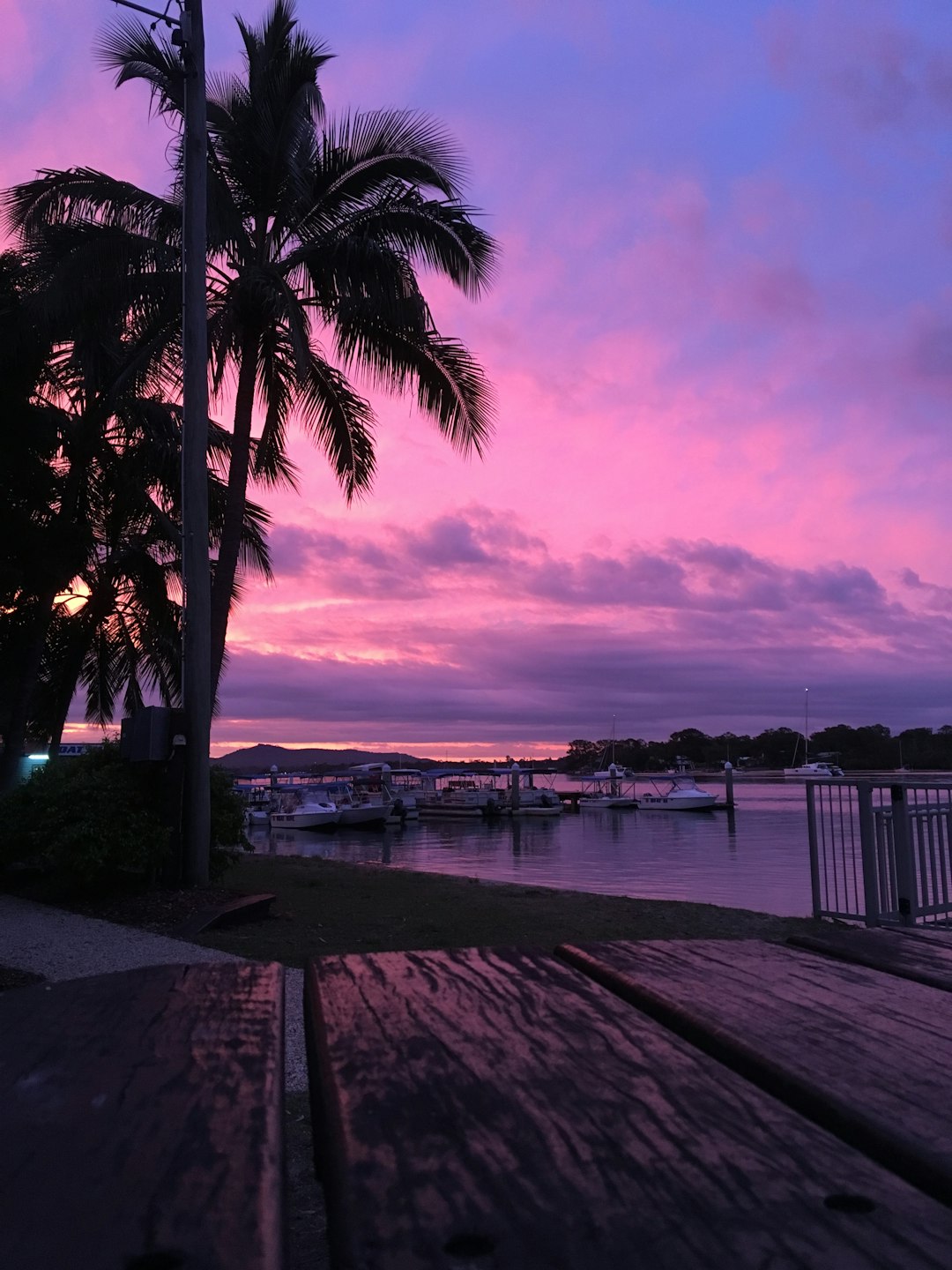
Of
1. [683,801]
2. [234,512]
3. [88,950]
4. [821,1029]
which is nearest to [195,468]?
[234,512]

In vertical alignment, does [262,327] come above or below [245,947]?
above

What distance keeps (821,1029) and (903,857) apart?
30.8 feet

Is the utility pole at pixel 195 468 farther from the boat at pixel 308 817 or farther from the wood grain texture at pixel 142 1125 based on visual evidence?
the boat at pixel 308 817

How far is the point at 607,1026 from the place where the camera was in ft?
5.17

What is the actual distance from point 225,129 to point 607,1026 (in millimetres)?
16071

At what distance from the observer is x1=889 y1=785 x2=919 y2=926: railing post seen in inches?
390

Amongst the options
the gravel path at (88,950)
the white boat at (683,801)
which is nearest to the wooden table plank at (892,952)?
the gravel path at (88,950)

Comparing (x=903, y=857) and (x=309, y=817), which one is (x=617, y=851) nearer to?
(x=309, y=817)

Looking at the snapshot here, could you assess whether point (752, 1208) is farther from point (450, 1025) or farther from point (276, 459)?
point (276, 459)

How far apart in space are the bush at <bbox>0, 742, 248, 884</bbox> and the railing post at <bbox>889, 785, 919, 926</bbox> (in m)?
7.86

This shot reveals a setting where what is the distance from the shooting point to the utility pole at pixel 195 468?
12016 mm

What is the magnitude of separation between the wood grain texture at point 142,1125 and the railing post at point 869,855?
934cm

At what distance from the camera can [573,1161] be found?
3.47 ft

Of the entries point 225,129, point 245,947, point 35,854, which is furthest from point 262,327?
point 245,947
